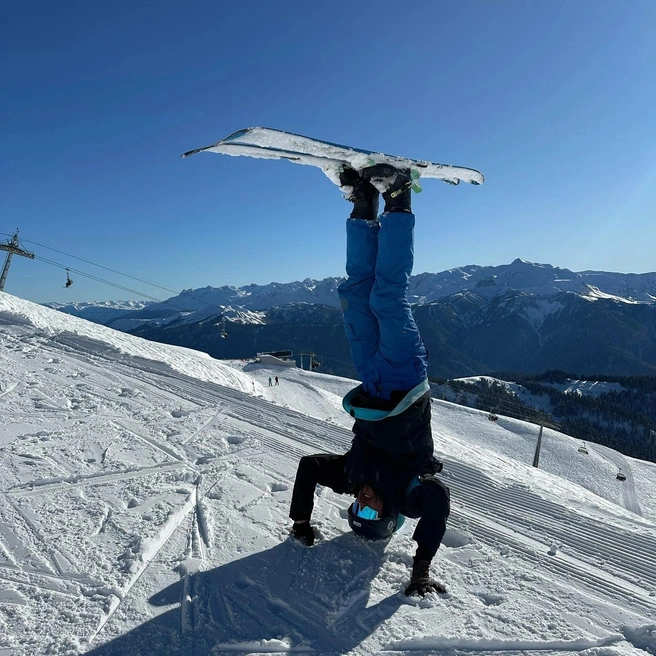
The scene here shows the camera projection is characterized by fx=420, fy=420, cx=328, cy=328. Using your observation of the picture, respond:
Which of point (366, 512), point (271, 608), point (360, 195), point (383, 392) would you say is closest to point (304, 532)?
point (366, 512)

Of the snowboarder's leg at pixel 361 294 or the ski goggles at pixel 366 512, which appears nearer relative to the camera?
the ski goggles at pixel 366 512

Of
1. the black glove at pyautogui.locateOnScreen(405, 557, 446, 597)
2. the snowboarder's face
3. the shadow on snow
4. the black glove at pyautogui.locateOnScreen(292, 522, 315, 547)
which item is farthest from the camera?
the black glove at pyautogui.locateOnScreen(292, 522, 315, 547)

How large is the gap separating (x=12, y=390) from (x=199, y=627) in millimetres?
6812

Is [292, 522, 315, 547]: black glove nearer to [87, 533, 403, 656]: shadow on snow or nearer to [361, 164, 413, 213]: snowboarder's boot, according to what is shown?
[87, 533, 403, 656]: shadow on snow

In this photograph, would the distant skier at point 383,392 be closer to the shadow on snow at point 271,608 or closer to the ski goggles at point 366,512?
the ski goggles at point 366,512

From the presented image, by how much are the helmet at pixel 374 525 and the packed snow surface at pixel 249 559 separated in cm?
22

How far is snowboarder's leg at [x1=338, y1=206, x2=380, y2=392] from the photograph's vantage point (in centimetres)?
385

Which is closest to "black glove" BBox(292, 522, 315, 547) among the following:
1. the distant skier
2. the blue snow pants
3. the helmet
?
the distant skier

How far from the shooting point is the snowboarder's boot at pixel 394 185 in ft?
11.6

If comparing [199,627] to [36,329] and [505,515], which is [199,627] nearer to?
[505,515]

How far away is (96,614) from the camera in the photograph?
2742 mm

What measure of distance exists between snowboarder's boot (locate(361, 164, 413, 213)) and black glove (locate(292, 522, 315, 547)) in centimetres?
285

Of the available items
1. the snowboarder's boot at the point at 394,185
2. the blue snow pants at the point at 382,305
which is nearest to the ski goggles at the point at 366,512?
the blue snow pants at the point at 382,305

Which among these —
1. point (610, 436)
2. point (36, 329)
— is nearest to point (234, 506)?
point (36, 329)
